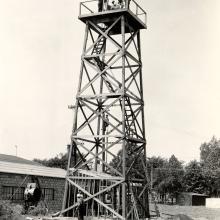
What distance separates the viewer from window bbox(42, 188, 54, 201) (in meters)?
28.4

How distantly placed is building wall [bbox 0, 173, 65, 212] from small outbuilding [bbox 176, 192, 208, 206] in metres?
32.7

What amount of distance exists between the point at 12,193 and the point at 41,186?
283cm

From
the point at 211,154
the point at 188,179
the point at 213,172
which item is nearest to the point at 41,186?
the point at 188,179

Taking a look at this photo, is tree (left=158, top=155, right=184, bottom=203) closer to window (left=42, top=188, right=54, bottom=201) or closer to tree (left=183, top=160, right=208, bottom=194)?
tree (left=183, top=160, right=208, bottom=194)

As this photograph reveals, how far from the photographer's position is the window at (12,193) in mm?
25156

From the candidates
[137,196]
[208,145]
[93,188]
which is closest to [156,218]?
[137,196]

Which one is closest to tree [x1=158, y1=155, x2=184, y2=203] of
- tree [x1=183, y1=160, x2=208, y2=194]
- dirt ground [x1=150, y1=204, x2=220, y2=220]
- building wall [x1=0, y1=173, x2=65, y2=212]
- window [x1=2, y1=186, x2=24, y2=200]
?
tree [x1=183, y1=160, x2=208, y2=194]

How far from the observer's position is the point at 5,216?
18.8 m

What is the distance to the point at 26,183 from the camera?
87.6 feet

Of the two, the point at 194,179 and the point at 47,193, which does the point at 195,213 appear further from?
the point at 194,179

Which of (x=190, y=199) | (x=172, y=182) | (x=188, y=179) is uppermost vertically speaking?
(x=188, y=179)

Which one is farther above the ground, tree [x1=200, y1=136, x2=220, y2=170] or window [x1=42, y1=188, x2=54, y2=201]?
tree [x1=200, y1=136, x2=220, y2=170]

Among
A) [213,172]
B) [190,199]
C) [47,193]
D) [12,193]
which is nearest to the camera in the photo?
[12,193]

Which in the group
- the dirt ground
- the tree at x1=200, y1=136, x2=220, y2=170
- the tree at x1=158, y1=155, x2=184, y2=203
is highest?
the tree at x1=200, y1=136, x2=220, y2=170
